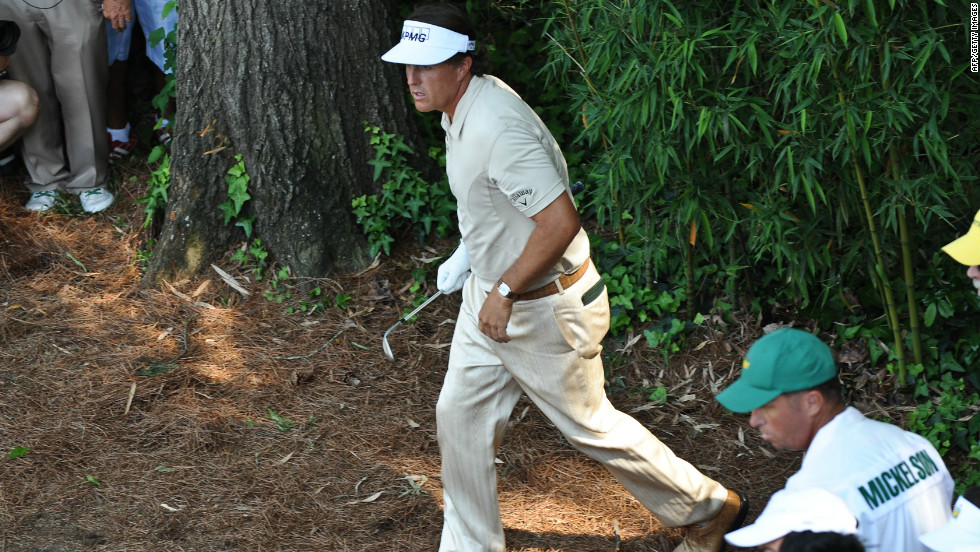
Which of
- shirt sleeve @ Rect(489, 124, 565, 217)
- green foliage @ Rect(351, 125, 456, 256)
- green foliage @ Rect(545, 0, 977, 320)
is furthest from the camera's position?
green foliage @ Rect(351, 125, 456, 256)

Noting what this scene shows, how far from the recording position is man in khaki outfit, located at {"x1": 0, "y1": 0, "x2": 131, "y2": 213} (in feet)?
18.2

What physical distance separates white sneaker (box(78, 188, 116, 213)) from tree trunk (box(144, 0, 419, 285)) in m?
0.84

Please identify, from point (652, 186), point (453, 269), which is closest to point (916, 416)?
point (652, 186)

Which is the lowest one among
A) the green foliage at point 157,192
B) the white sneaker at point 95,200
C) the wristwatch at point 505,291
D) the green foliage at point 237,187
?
the white sneaker at point 95,200

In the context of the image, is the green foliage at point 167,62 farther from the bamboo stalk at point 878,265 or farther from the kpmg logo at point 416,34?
the bamboo stalk at point 878,265

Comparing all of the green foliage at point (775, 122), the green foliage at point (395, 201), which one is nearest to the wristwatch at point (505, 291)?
the green foliage at point (775, 122)

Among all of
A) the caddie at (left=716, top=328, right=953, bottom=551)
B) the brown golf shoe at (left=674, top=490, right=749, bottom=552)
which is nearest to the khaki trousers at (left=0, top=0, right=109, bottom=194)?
the brown golf shoe at (left=674, top=490, right=749, bottom=552)

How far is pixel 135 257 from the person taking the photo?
524 centimetres

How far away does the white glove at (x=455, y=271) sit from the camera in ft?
11.5

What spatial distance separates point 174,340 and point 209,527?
131 cm

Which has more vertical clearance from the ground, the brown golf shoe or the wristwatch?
the wristwatch

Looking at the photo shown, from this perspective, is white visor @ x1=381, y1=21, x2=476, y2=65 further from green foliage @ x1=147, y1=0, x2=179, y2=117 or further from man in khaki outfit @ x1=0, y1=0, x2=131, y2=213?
man in khaki outfit @ x1=0, y1=0, x2=131, y2=213

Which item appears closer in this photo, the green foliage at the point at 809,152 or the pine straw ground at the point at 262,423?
the green foliage at the point at 809,152

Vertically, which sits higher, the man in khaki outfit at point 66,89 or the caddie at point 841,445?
the caddie at point 841,445
